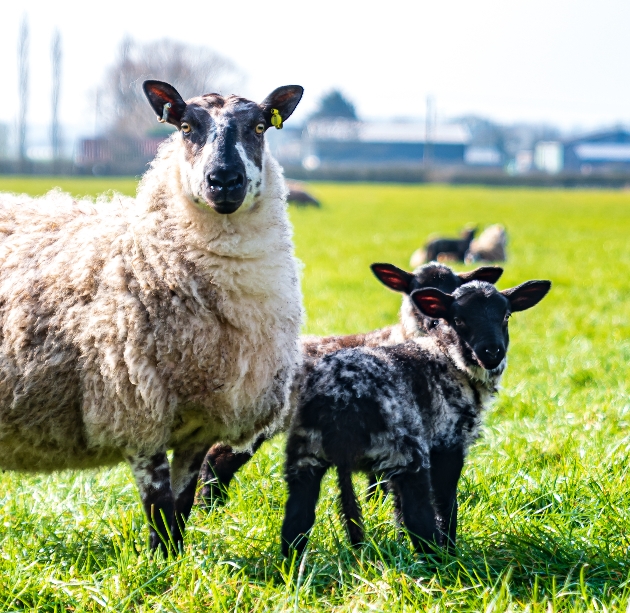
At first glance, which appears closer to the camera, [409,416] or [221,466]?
[409,416]

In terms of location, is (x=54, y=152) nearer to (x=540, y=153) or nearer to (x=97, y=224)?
(x=540, y=153)

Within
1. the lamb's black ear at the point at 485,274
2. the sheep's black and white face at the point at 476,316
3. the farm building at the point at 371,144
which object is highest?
the farm building at the point at 371,144

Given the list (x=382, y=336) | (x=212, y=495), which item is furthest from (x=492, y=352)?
(x=212, y=495)

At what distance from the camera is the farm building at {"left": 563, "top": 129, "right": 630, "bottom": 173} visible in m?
105

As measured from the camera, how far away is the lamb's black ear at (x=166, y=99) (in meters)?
4.28

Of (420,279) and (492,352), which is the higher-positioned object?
(420,279)

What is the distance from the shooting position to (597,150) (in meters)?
108

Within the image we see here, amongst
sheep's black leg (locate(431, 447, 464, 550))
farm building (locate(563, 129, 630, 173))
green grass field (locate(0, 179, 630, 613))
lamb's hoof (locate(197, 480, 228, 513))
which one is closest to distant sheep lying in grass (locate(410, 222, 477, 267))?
green grass field (locate(0, 179, 630, 613))

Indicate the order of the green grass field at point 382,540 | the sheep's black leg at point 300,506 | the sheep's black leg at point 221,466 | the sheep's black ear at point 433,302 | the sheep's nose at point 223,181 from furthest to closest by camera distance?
the sheep's black leg at point 221,466 → the sheep's black ear at point 433,302 → the sheep's nose at point 223,181 → the sheep's black leg at point 300,506 → the green grass field at point 382,540

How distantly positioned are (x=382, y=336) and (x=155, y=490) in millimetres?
1989

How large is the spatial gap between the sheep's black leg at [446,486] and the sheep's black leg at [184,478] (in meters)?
1.05

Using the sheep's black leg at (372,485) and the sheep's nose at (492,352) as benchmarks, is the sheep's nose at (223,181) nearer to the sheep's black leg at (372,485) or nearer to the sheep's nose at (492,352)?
the sheep's nose at (492,352)

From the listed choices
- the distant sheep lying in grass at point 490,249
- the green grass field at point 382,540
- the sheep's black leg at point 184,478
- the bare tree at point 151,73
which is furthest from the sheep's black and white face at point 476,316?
the bare tree at point 151,73

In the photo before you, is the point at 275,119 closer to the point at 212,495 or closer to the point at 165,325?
the point at 165,325
